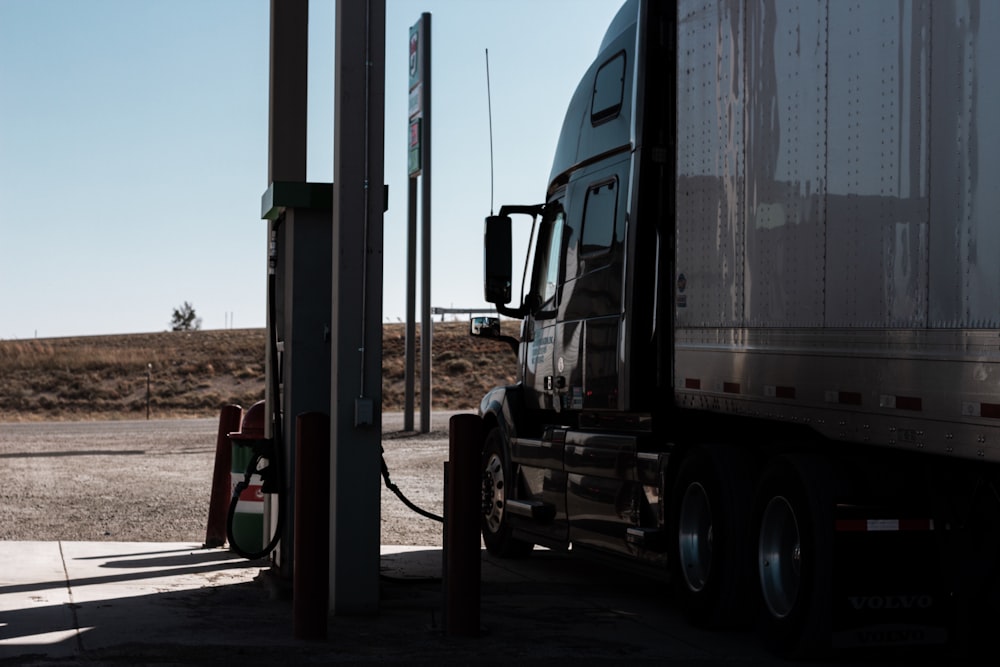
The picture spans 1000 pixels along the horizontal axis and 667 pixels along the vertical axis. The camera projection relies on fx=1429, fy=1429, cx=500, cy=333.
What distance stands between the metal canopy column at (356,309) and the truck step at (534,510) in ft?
7.26

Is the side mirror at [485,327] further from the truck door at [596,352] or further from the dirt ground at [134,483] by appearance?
the dirt ground at [134,483]

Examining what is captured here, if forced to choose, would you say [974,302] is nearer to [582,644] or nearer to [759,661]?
[759,661]

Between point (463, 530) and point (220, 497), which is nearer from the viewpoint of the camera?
point (463, 530)

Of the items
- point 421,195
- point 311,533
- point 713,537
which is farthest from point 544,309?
point 421,195

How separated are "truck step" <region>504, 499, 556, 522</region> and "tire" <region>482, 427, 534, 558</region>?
46 cm

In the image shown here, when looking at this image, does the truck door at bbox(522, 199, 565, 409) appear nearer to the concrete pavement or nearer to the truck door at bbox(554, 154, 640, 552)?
the truck door at bbox(554, 154, 640, 552)

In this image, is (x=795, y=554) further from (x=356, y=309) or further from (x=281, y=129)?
(x=281, y=129)

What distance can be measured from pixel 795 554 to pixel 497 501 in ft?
15.5

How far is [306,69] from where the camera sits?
31.2 feet

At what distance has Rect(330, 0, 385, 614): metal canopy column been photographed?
7859mm

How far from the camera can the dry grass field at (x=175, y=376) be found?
55.7 meters

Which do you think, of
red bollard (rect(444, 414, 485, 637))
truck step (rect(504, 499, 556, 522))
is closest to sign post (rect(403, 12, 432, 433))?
truck step (rect(504, 499, 556, 522))

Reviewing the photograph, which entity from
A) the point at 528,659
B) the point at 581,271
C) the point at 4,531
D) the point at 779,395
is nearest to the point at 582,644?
the point at 528,659

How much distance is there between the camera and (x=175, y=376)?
6419cm
